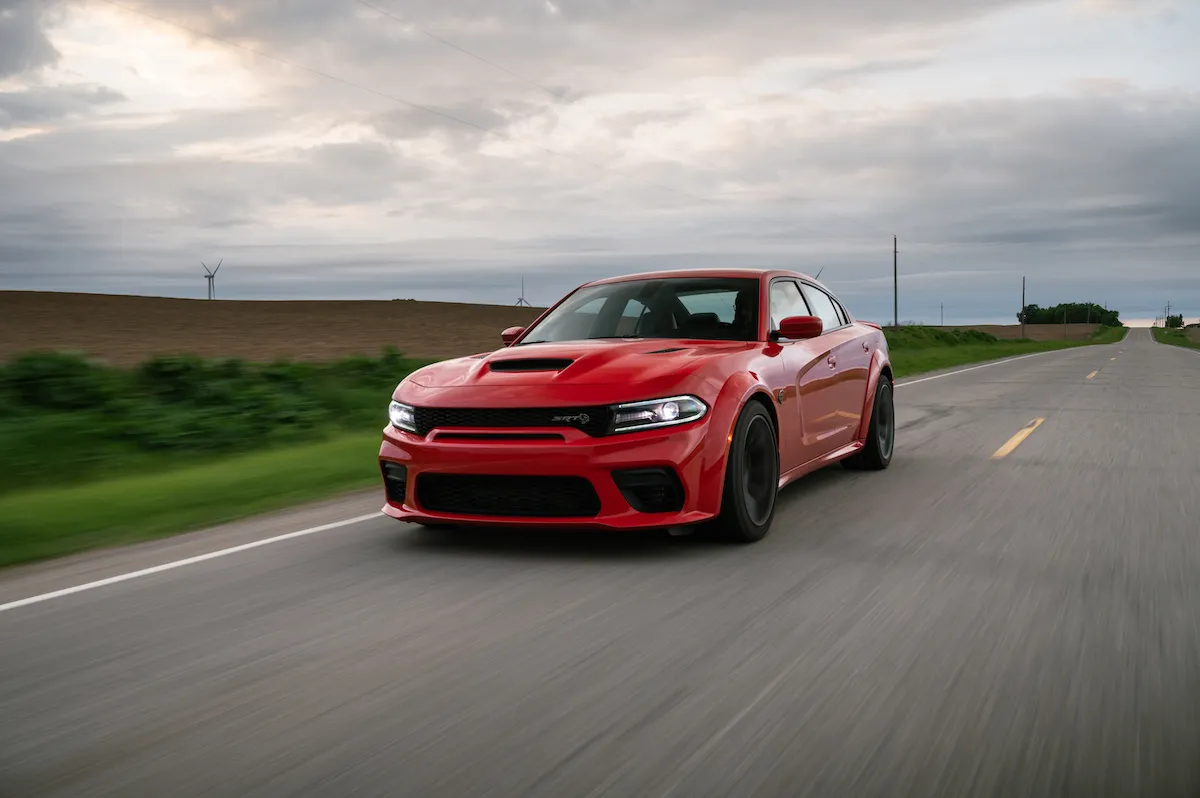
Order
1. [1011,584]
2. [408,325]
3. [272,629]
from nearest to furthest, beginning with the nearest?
[272,629], [1011,584], [408,325]

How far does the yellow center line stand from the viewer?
1007 centimetres

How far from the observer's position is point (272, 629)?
4.40 meters

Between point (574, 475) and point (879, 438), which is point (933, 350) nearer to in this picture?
point (879, 438)

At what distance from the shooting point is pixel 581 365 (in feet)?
19.2

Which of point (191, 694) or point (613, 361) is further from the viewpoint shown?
point (613, 361)

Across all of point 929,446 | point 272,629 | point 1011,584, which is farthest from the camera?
point 929,446

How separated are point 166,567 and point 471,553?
1.59 metres

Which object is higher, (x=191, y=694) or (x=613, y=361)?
(x=613, y=361)

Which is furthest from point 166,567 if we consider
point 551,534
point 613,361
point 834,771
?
point 834,771

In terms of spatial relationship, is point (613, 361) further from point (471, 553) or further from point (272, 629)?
point (272, 629)

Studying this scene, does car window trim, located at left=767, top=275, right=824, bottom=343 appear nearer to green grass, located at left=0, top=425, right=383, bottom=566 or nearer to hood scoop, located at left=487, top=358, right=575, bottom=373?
hood scoop, located at left=487, top=358, right=575, bottom=373

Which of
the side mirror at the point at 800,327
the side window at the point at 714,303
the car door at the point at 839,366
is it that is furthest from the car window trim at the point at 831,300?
the side mirror at the point at 800,327

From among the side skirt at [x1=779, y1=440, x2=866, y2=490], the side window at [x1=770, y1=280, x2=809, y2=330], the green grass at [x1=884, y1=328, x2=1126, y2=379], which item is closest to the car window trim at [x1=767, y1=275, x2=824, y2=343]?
the side window at [x1=770, y1=280, x2=809, y2=330]

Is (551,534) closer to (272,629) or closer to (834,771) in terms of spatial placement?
(272,629)
